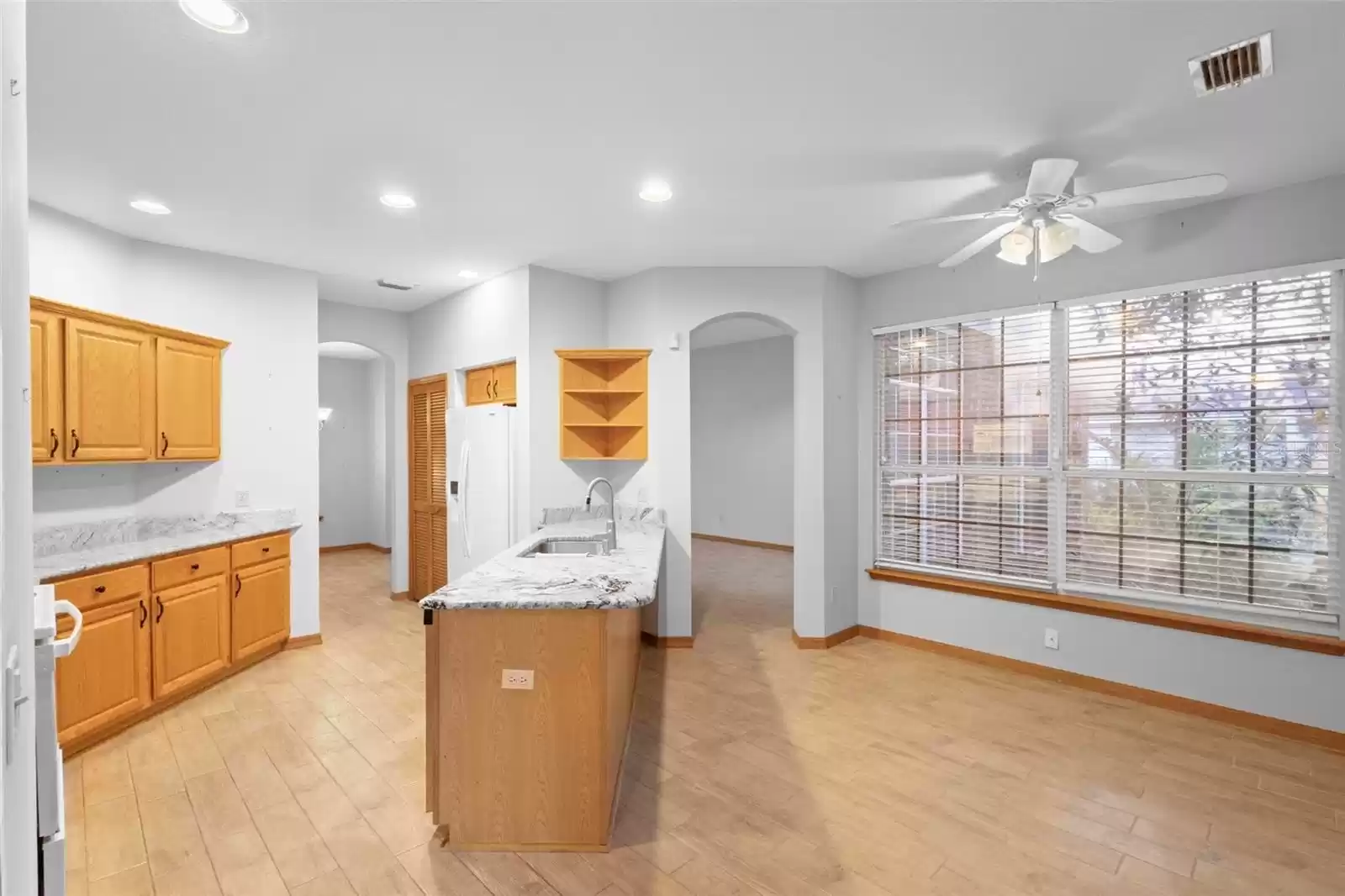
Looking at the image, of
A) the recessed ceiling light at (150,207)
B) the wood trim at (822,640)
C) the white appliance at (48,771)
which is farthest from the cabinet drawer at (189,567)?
the wood trim at (822,640)

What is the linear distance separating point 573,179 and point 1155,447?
11.8ft

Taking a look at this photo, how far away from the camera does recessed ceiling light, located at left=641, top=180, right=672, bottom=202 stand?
9.87 feet

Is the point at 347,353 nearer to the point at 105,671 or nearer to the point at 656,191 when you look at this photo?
the point at 105,671

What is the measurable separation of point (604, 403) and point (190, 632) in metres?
2.93

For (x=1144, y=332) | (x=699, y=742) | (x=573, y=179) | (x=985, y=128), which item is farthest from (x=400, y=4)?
(x=1144, y=332)

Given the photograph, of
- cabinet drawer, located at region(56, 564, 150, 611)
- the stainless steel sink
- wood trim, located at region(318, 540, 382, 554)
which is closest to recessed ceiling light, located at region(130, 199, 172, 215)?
cabinet drawer, located at region(56, 564, 150, 611)

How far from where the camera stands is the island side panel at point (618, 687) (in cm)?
229

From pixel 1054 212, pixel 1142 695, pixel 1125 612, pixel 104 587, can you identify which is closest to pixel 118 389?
pixel 104 587

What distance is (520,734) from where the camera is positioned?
221cm

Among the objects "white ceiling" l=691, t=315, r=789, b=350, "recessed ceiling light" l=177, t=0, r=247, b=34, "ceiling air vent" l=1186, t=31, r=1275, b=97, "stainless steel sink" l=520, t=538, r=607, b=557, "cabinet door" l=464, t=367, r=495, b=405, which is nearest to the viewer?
"recessed ceiling light" l=177, t=0, r=247, b=34

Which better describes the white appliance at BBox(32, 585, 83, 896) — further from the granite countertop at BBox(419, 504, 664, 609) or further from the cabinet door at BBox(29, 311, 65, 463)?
the cabinet door at BBox(29, 311, 65, 463)

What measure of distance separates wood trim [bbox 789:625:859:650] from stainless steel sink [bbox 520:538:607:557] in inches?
69.8

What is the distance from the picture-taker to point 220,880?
2068 mm

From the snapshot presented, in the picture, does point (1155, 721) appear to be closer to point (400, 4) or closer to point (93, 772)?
point (400, 4)
